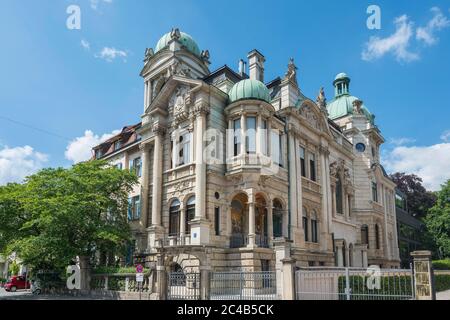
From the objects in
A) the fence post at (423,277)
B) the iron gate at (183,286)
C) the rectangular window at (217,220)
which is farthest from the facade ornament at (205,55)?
the fence post at (423,277)

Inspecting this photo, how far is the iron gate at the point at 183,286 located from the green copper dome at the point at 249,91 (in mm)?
13130

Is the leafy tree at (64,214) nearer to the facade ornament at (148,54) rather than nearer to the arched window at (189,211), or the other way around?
the arched window at (189,211)

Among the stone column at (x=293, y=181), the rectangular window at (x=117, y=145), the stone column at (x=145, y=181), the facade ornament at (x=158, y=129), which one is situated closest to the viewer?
the stone column at (x=293, y=181)

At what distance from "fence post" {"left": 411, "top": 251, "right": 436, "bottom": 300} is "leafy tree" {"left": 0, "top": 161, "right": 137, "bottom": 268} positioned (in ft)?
63.4

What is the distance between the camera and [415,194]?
208 ft

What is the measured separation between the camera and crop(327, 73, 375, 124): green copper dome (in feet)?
158

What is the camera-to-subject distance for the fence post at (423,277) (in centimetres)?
1447

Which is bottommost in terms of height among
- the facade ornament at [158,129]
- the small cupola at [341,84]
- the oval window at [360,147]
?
the facade ornament at [158,129]

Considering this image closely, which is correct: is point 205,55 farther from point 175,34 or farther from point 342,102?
point 342,102

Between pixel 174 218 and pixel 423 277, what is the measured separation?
18.8 m

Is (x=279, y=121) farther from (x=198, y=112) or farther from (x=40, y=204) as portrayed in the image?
(x=40, y=204)

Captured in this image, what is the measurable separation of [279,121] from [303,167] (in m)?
4.95
